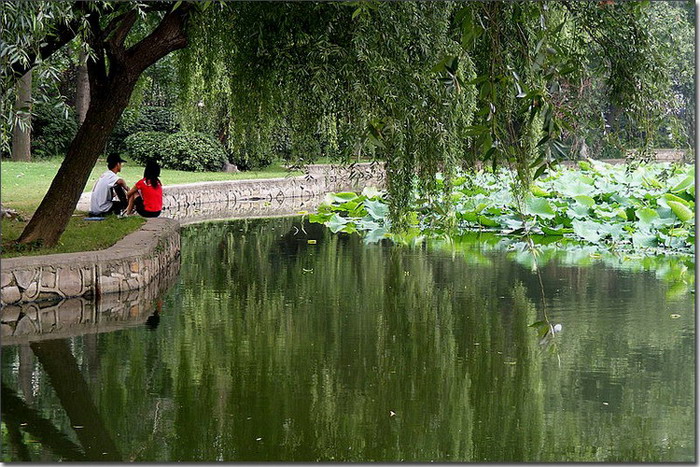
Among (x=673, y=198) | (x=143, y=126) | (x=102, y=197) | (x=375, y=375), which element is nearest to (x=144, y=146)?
(x=143, y=126)

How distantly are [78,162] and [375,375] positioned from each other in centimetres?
430

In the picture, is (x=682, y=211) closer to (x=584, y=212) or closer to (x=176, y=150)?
(x=584, y=212)

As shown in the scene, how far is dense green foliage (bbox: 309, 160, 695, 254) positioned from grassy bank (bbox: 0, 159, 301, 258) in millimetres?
2125

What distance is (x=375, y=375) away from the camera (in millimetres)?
6566

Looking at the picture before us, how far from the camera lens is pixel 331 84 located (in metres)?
6.39

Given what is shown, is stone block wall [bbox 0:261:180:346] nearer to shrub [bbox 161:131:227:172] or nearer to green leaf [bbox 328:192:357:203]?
green leaf [bbox 328:192:357:203]

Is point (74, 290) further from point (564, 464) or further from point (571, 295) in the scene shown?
point (564, 464)

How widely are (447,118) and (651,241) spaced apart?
6848 millimetres

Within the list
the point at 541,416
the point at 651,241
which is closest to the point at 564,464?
the point at 541,416

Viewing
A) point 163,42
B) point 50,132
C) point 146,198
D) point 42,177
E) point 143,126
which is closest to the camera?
point 163,42

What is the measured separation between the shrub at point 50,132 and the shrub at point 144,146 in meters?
1.30

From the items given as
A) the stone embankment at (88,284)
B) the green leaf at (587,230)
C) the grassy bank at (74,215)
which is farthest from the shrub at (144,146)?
the green leaf at (587,230)

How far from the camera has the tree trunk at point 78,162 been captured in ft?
30.7

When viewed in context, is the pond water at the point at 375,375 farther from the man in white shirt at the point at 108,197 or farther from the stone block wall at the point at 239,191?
the stone block wall at the point at 239,191
